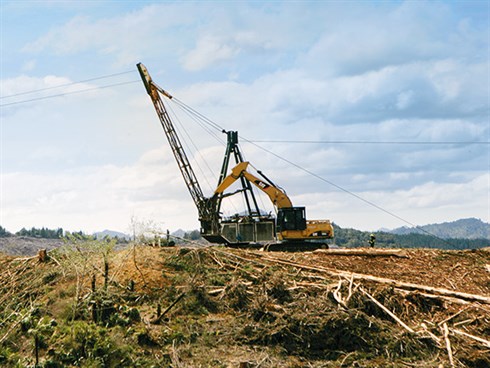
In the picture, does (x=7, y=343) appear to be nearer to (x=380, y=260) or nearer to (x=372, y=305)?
(x=372, y=305)

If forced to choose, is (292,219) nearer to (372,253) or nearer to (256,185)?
(256,185)

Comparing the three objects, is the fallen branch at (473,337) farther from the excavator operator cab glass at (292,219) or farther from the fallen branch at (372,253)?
the excavator operator cab glass at (292,219)

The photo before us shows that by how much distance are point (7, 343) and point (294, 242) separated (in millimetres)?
15634

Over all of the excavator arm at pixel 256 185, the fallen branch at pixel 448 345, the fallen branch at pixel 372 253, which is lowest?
A: the fallen branch at pixel 448 345

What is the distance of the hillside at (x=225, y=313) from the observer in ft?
35.7

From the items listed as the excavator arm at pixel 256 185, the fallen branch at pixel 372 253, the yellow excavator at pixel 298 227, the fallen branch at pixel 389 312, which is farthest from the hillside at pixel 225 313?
the excavator arm at pixel 256 185

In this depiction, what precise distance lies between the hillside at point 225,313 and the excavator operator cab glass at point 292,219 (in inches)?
358

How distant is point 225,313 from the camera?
1269 cm

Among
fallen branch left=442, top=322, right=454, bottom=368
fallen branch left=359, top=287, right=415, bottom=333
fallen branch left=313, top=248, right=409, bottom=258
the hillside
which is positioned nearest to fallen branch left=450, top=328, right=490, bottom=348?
the hillside

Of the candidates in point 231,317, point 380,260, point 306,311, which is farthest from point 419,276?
point 231,317

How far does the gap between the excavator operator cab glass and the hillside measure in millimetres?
9097

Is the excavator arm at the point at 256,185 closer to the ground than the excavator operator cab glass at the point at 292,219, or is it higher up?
higher up

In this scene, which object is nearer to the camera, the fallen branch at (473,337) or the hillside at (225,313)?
the hillside at (225,313)

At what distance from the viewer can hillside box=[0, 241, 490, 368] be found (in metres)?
10.9
